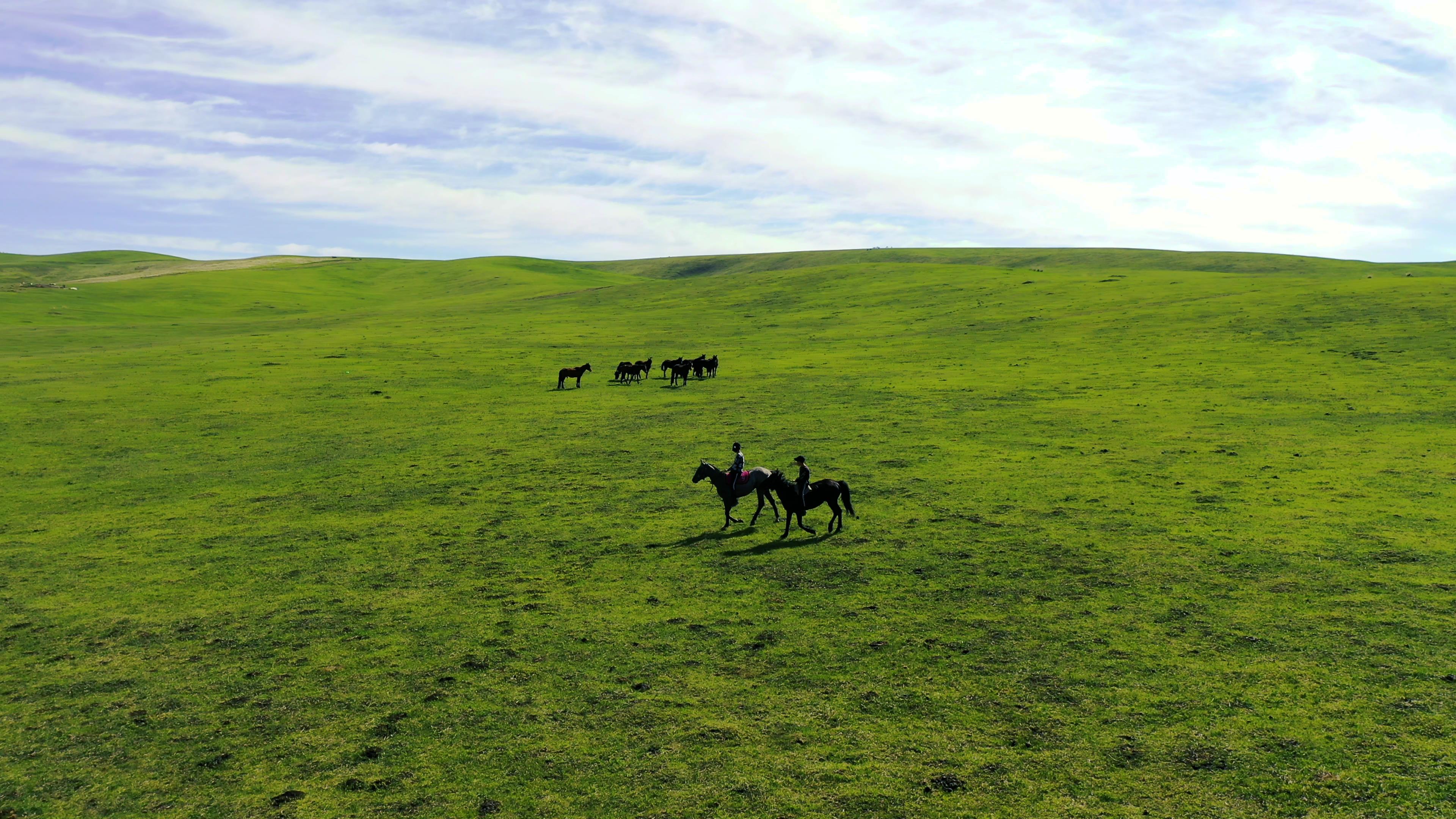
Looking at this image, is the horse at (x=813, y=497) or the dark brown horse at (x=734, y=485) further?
the dark brown horse at (x=734, y=485)

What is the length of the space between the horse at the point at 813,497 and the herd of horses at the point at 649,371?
2605cm

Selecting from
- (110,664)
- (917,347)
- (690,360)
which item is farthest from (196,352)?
(110,664)

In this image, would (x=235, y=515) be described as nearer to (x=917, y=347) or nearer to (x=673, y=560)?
(x=673, y=560)

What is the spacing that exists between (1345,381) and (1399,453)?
14.1 meters

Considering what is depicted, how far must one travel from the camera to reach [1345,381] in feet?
130

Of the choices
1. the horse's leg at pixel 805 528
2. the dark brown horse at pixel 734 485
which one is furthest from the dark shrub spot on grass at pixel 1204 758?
the dark brown horse at pixel 734 485

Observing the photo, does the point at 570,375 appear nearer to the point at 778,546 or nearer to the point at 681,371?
the point at 681,371

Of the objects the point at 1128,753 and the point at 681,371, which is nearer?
the point at 1128,753

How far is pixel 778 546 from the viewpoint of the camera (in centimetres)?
2098

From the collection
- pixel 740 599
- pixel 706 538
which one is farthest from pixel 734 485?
pixel 740 599

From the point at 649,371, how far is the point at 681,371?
15.8 feet

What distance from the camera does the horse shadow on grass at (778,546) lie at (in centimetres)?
2034

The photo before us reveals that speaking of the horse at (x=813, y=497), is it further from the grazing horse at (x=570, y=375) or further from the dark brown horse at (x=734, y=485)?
the grazing horse at (x=570, y=375)

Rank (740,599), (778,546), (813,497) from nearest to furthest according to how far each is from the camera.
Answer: (740,599)
(778,546)
(813,497)
